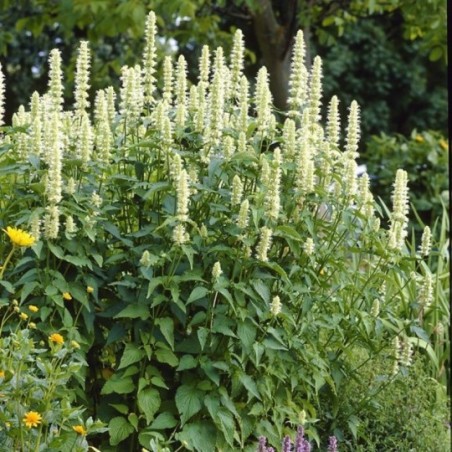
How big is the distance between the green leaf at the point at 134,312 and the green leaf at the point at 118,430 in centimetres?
38

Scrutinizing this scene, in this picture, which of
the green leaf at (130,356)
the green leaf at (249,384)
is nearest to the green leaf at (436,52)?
the green leaf at (249,384)

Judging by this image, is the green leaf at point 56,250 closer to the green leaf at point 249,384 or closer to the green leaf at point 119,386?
the green leaf at point 119,386

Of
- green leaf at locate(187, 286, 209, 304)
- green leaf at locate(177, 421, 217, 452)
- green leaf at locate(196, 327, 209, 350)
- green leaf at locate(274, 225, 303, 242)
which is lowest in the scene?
green leaf at locate(177, 421, 217, 452)

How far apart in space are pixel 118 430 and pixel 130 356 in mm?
280

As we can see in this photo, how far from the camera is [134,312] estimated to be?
11.9ft

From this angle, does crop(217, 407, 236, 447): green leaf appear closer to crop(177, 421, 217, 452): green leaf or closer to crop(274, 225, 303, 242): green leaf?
crop(177, 421, 217, 452): green leaf

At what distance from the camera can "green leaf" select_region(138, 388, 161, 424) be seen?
3.61m

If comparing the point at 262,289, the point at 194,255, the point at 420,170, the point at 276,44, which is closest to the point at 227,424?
the point at 262,289

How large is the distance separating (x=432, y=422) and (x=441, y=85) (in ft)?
39.6

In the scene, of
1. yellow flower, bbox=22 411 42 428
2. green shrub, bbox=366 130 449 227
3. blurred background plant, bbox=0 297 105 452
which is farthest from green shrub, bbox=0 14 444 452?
green shrub, bbox=366 130 449 227

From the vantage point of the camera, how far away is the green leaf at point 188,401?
361 cm

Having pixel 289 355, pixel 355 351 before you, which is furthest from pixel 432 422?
pixel 289 355

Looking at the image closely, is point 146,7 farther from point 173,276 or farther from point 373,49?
point 373,49

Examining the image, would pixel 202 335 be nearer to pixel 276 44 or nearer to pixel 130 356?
pixel 130 356
